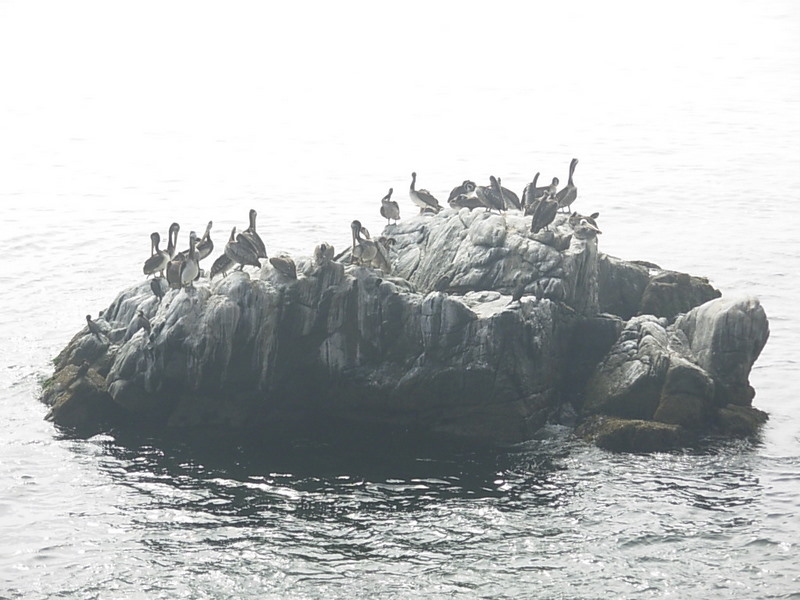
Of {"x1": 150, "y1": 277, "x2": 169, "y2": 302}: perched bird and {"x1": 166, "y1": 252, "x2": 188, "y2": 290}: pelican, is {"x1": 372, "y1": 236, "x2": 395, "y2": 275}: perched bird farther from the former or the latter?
{"x1": 150, "y1": 277, "x2": 169, "y2": 302}: perched bird

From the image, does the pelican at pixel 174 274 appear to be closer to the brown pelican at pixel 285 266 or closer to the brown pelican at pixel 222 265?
the brown pelican at pixel 222 265

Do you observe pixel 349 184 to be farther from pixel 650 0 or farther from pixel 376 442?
pixel 650 0

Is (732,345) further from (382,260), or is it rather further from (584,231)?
(382,260)

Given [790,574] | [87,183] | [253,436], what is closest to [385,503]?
[253,436]

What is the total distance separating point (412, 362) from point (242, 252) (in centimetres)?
515

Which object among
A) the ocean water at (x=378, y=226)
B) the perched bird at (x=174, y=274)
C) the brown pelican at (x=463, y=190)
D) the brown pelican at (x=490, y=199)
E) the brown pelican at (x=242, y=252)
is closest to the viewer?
the ocean water at (x=378, y=226)

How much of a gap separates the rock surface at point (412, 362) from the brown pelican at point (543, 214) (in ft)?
4.41

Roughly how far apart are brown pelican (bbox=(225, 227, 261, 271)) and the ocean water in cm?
477

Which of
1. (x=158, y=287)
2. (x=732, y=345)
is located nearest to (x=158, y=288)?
(x=158, y=287)

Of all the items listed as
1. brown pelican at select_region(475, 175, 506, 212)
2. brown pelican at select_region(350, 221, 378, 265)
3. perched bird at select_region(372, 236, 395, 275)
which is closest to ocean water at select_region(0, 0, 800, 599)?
brown pelican at select_region(350, 221, 378, 265)

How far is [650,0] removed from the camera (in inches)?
6649

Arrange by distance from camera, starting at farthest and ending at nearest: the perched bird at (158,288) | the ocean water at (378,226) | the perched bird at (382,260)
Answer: the perched bird at (158,288) → the perched bird at (382,260) → the ocean water at (378,226)

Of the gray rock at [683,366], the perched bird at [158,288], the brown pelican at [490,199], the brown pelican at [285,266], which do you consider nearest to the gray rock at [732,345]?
the gray rock at [683,366]

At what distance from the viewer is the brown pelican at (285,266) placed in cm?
3047
